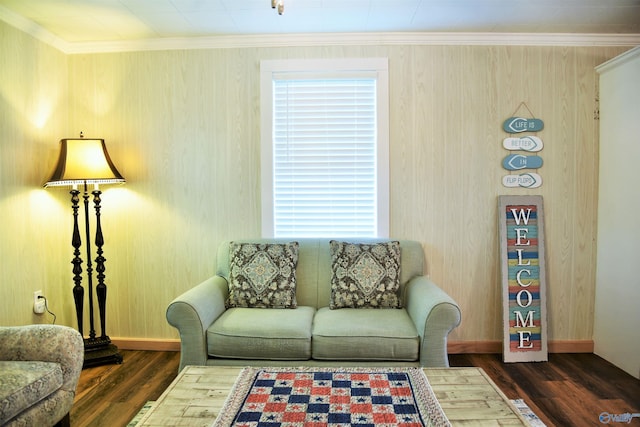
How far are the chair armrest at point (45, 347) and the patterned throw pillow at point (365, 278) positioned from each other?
1516 mm

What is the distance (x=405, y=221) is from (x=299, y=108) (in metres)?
1.20

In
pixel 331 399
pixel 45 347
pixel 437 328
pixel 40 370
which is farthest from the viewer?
pixel 437 328

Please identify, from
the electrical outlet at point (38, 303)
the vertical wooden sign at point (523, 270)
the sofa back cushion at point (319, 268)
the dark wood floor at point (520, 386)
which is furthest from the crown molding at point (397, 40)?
the dark wood floor at point (520, 386)

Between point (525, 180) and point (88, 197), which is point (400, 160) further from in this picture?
point (88, 197)

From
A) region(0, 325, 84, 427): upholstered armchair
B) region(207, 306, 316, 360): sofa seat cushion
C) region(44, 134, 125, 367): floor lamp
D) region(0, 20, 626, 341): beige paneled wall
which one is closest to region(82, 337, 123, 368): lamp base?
region(44, 134, 125, 367): floor lamp

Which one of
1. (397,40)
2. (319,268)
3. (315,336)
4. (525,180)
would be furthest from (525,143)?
(315,336)

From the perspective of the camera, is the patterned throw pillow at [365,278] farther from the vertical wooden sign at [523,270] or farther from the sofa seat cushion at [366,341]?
the vertical wooden sign at [523,270]

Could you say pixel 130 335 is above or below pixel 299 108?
below

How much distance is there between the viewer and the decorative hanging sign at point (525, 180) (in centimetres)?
322

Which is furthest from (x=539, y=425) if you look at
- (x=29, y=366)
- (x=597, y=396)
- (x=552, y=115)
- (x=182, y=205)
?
(x=182, y=205)

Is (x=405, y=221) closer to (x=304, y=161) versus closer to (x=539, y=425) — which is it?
(x=304, y=161)

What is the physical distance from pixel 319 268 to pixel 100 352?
5.64 feet

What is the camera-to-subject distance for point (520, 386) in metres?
2.72

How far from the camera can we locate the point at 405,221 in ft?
10.8
